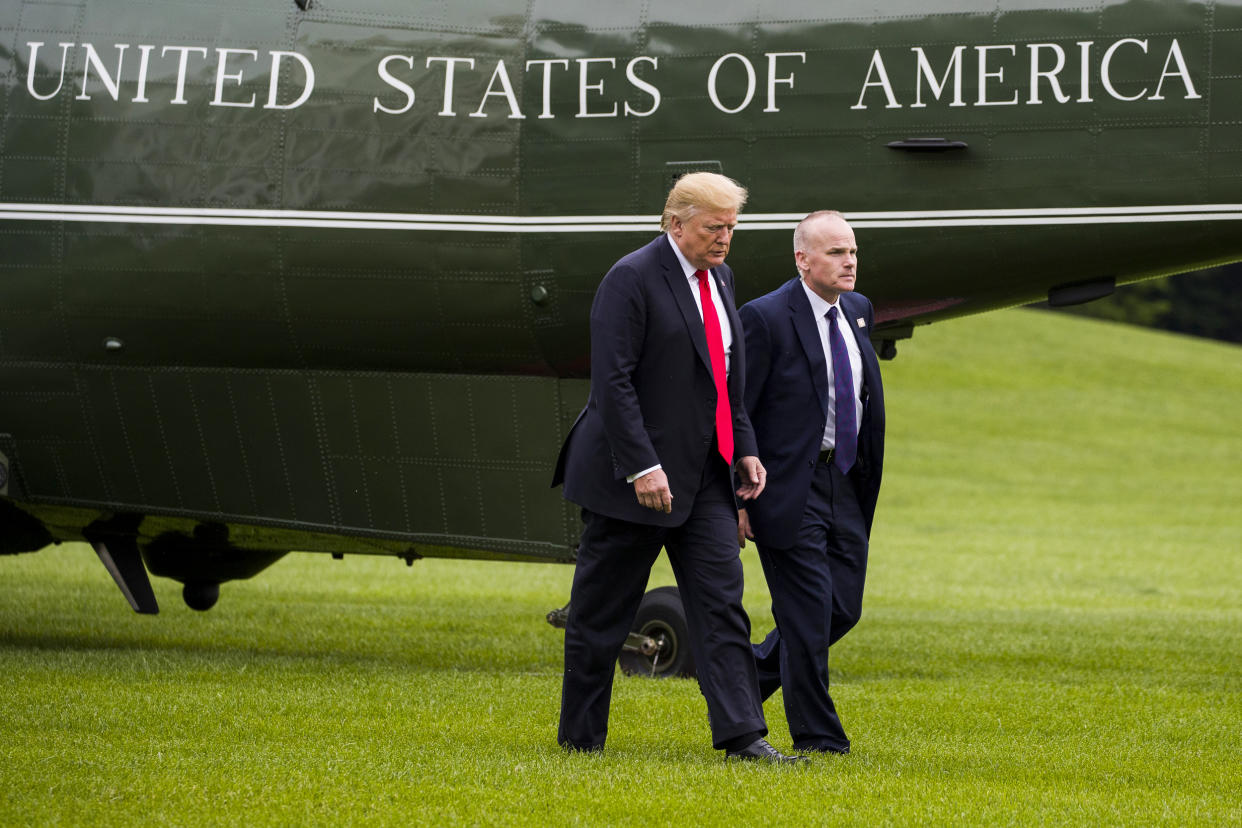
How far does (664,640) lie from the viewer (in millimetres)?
8586

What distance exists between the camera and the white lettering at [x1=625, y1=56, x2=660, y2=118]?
777cm

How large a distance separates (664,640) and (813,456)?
301 cm

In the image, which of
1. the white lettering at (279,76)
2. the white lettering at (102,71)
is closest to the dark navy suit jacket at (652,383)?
the white lettering at (279,76)

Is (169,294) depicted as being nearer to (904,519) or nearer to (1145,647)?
(1145,647)

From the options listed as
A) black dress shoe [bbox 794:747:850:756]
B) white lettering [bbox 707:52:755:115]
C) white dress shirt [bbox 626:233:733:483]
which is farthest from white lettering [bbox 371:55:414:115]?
black dress shoe [bbox 794:747:850:756]

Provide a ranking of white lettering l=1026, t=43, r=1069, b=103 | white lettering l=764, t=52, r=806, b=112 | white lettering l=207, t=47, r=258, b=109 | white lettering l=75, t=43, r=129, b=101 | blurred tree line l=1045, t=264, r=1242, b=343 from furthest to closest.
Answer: blurred tree line l=1045, t=264, r=1242, b=343 → white lettering l=75, t=43, r=129, b=101 → white lettering l=207, t=47, r=258, b=109 → white lettering l=764, t=52, r=806, b=112 → white lettering l=1026, t=43, r=1069, b=103

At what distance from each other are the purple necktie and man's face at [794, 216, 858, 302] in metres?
0.18

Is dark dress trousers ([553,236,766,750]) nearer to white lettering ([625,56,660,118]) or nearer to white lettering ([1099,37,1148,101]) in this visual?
white lettering ([625,56,660,118])

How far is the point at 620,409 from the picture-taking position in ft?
17.7

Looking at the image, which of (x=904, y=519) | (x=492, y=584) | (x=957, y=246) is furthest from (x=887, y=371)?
(x=957, y=246)

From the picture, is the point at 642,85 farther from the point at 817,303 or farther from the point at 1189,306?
the point at 1189,306

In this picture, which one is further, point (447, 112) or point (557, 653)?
point (557, 653)

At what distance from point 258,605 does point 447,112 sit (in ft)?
20.2

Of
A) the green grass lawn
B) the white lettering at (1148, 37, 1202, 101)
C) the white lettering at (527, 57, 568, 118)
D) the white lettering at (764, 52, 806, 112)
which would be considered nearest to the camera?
the green grass lawn
